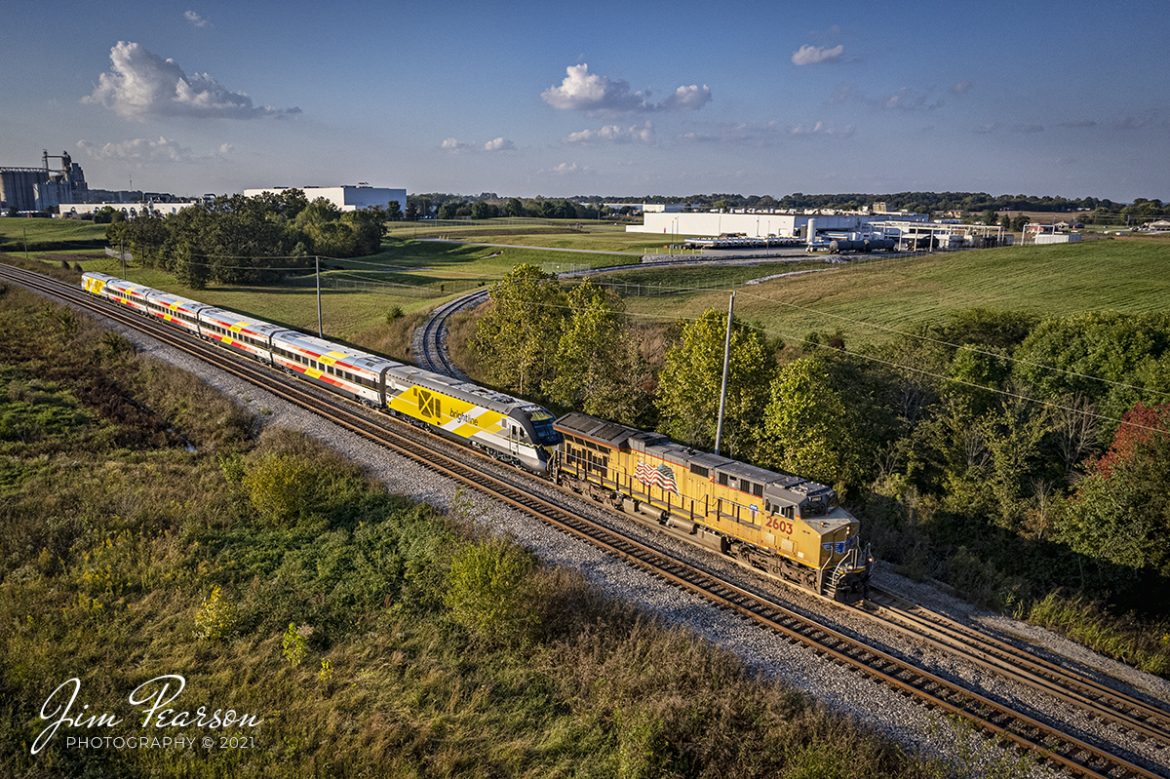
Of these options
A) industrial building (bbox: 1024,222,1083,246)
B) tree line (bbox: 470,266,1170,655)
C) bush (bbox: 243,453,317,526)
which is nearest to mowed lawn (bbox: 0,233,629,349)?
bush (bbox: 243,453,317,526)

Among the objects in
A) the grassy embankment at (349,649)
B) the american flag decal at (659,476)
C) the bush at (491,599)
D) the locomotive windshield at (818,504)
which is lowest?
the grassy embankment at (349,649)

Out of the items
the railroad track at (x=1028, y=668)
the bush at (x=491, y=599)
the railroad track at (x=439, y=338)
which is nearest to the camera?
the railroad track at (x=1028, y=668)

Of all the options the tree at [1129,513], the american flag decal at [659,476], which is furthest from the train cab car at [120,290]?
the tree at [1129,513]

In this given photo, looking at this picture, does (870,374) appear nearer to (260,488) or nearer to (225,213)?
(260,488)

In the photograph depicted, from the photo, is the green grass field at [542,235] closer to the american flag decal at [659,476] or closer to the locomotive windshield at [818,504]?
the american flag decal at [659,476]

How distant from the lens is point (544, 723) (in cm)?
1678

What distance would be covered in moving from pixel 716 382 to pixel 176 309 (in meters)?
56.7

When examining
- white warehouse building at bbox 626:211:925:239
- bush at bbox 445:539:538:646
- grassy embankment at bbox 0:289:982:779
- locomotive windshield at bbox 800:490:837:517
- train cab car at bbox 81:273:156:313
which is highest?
white warehouse building at bbox 626:211:925:239

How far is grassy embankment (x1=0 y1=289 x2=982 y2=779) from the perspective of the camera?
50.8 ft

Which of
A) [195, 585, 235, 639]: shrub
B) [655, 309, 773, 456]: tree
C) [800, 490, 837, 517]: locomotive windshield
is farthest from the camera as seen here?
[655, 309, 773, 456]: tree

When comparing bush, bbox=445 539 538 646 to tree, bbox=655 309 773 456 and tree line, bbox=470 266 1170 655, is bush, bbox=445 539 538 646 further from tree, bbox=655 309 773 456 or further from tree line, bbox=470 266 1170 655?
tree, bbox=655 309 773 456

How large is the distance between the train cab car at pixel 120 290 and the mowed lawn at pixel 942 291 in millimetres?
52205

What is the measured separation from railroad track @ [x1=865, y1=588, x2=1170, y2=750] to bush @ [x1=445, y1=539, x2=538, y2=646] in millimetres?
11141

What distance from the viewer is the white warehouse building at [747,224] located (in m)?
136
